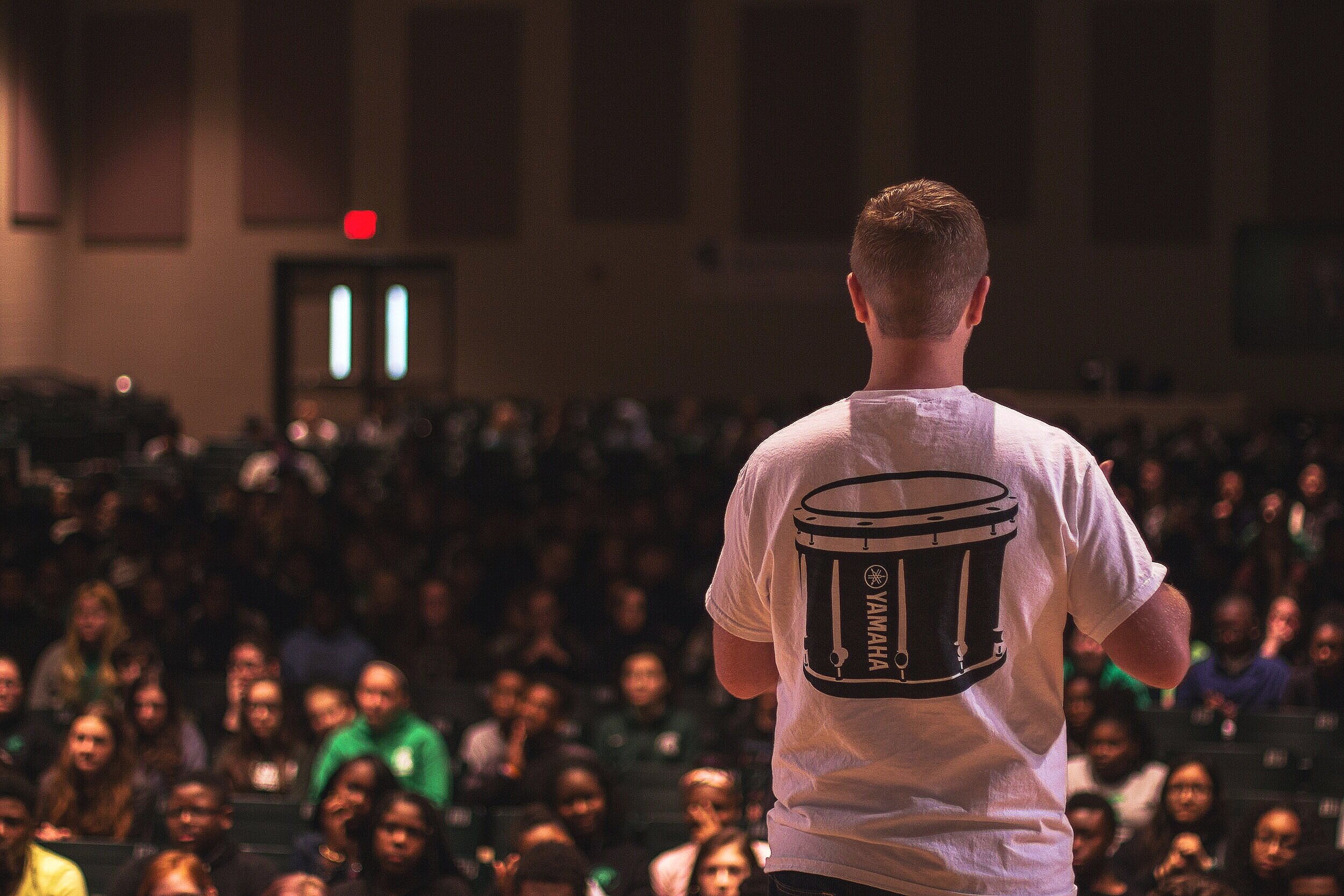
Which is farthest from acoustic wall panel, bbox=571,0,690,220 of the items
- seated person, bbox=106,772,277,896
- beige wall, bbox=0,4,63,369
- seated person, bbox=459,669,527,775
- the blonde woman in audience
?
seated person, bbox=106,772,277,896

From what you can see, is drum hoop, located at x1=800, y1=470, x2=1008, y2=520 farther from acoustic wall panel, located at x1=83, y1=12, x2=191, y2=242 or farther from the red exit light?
acoustic wall panel, located at x1=83, y1=12, x2=191, y2=242

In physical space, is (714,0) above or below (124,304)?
above

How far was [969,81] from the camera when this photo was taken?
16.3 m

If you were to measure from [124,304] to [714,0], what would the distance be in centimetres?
730

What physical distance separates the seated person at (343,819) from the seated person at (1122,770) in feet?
8.01

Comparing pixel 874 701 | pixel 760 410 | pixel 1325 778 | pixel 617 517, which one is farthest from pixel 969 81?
pixel 874 701

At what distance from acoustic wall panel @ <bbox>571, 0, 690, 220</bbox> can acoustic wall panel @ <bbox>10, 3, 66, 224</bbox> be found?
5.63 m

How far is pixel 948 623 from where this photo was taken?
1.53 metres

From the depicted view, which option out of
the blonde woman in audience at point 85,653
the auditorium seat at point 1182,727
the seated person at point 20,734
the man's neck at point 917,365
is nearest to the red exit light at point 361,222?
the blonde woman in audience at point 85,653

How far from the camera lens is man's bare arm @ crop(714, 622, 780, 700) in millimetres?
1713

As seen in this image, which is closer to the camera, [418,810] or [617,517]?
[418,810]

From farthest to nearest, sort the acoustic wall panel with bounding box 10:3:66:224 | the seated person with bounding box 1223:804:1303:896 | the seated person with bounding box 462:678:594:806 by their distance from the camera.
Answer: the acoustic wall panel with bounding box 10:3:66:224 → the seated person with bounding box 462:678:594:806 → the seated person with bounding box 1223:804:1303:896

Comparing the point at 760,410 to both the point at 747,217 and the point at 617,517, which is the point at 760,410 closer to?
the point at 747,217

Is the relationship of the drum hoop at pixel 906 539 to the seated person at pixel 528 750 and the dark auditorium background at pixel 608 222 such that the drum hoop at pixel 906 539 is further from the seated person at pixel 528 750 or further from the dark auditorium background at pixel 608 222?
the dark auditorium background at pixel 608 222
